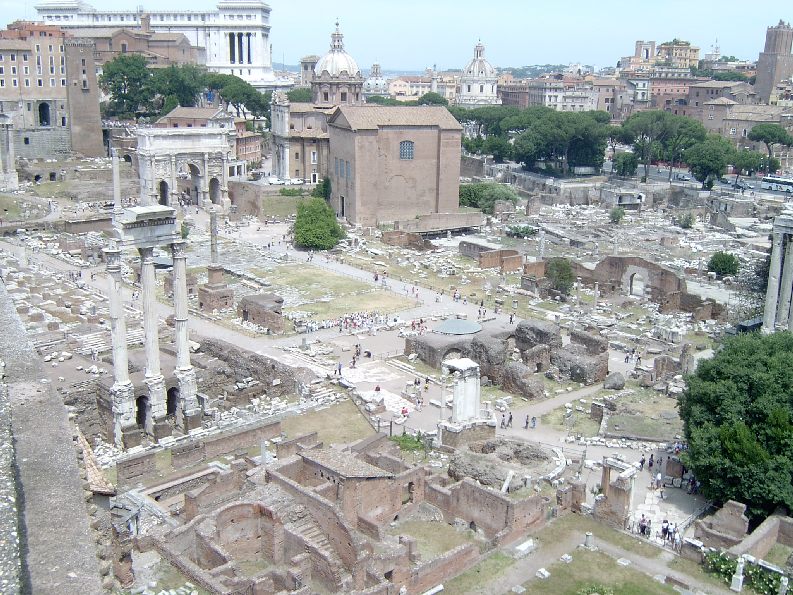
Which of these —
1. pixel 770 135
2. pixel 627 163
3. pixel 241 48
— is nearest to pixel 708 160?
pixel 627 163

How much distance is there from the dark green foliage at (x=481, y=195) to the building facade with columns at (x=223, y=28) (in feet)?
208

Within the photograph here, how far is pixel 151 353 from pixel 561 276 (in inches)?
1067

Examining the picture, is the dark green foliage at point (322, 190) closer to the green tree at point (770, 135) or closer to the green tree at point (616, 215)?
the green tree at point (616, 215)

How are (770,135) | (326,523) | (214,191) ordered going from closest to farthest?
(326,523)
(214,191)
(770,135)

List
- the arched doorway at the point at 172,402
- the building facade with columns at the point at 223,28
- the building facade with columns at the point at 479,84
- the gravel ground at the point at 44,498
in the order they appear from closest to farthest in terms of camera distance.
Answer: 1. the gravel ground at the point at 44,498
2. the arched doorway at the point at 172,402
3. the building facade with columns at the point at 223,28
4. the building facade with columns at the point at 479,84

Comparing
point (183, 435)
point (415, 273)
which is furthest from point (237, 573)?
point (415, 273)

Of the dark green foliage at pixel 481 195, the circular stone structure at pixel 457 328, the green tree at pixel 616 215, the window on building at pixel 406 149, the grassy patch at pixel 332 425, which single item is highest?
the window on building at pixel 406 149

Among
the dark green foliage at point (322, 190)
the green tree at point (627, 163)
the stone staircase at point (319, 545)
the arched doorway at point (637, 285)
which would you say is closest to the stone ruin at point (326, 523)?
the stone staircase at point (319, 545)

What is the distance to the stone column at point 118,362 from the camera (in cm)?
2633

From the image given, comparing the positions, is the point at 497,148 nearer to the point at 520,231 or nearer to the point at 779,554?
the point at 520,231

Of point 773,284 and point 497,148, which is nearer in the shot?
point 773,284

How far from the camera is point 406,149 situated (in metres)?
69.2

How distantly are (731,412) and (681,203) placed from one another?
2270 inches

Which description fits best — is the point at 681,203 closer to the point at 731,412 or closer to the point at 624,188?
the point at 624,188
